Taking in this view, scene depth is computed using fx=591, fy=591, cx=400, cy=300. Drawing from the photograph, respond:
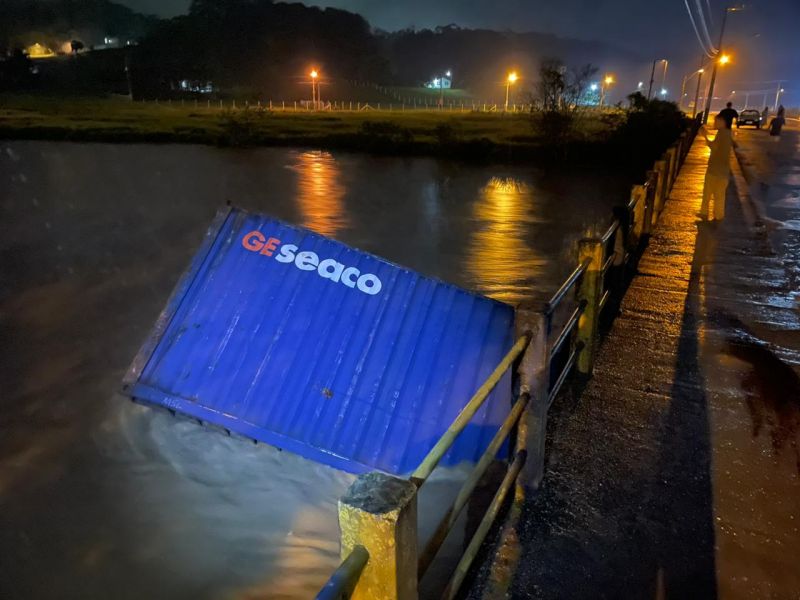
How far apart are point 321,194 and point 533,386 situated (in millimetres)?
22093

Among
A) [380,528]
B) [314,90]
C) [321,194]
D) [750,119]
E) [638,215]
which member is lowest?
[321,194]

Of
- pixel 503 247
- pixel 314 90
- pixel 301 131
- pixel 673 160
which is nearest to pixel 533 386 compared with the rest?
pixel 503 247

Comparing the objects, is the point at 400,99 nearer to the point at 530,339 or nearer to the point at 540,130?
the point at 540,130

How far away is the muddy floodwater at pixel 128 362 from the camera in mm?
5246

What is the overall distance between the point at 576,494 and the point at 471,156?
3449 centimetres

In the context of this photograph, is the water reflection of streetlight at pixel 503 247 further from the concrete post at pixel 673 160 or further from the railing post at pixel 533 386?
the railing post at pixel 533 386

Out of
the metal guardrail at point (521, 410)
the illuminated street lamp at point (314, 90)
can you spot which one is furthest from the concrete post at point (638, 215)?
the illuminated street lamp at point (314, 90)

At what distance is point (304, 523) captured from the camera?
5.58m

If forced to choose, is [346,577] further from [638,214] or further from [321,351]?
[638,214]

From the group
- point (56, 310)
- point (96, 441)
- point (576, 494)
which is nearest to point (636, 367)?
point (576, 494)

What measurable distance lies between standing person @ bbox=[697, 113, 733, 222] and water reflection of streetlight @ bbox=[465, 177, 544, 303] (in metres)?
3.83

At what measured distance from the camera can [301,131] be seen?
158 feet

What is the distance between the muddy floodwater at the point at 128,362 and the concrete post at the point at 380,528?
9.87ft

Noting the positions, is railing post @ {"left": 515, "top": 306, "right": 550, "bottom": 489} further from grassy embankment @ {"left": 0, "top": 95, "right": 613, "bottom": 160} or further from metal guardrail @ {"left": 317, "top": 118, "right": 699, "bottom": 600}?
grassy embankment @ {"left": 0, "top": 95, "right": 613, "bottom": 160}
